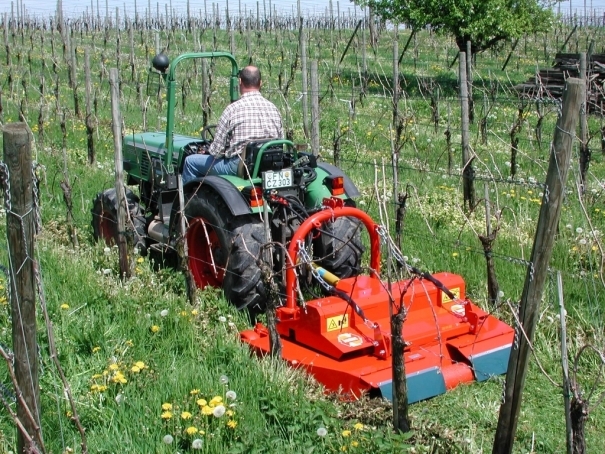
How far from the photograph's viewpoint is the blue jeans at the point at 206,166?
5.72 meters

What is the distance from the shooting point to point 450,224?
24.2ft

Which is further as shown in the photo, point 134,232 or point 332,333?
point 134,232

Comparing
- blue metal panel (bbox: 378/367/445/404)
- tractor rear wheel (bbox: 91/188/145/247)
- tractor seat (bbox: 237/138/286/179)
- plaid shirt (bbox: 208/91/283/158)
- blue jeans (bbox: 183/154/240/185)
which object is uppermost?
plaid shirt (bbox: 208/91/283/158)

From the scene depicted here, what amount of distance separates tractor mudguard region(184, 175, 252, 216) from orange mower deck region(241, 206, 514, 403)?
1.87ft

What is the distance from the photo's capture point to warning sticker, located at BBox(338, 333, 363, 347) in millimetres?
4562

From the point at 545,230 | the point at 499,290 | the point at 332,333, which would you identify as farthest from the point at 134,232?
the point at 545,230

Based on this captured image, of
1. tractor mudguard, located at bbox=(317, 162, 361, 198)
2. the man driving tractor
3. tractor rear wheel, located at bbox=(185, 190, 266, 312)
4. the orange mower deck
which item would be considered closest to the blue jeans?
the man driving tractor

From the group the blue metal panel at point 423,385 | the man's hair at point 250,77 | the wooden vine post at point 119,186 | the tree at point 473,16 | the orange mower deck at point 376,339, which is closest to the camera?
the blue metal panel at point 423,385

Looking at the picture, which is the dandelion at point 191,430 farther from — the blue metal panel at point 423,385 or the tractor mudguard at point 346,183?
the tractor mudguard at point 346,183

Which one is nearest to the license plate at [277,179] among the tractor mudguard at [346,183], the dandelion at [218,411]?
the tractor mudguard at [346,183]

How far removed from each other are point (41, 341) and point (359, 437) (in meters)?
2.07

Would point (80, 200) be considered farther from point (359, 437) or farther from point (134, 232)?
point (359, 437)

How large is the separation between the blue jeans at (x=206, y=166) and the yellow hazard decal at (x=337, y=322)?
1.51 m

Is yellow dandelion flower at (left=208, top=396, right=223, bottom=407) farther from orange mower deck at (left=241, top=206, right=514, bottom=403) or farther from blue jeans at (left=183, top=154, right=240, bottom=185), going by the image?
blue jeans at (left=183, top=154, right=240, bottom=185)
